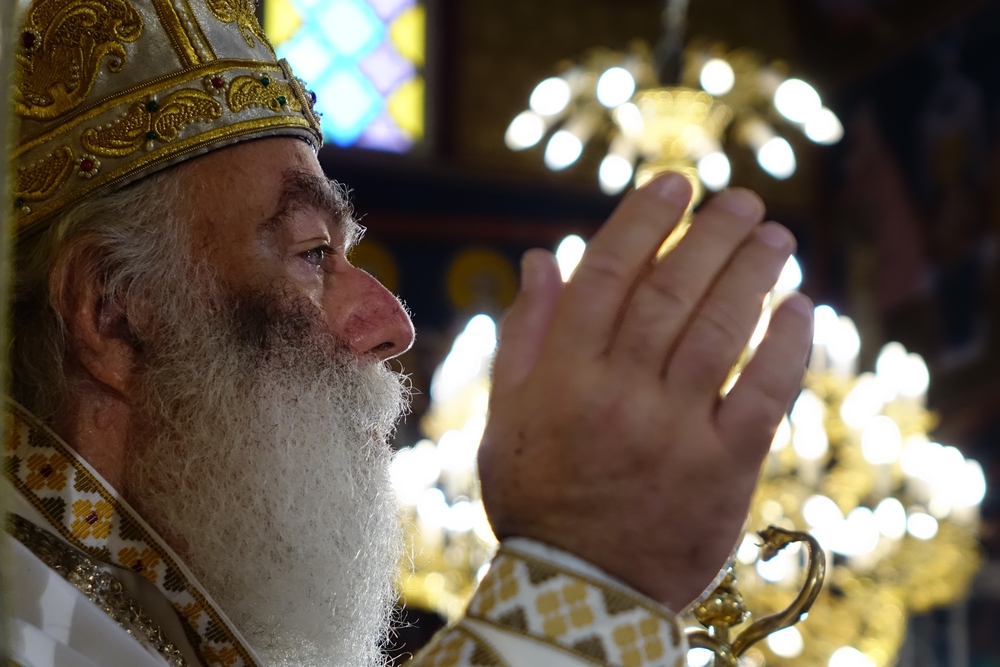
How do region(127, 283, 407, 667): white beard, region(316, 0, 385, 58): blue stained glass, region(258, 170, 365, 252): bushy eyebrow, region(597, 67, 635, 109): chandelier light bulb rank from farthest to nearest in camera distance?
region(316, 0, 385, 58): blue stained glass, region(597, 67, 635, 109): chandelier light bulb, region(258, 170, 365, 252): bushy eyebrow, region(127, 283, 407, 667): white beard

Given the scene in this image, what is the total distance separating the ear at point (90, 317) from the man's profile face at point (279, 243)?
13cm

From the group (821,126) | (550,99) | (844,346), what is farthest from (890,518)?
(550,99)

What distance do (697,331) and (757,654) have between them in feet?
9.42

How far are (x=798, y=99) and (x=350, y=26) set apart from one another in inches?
199

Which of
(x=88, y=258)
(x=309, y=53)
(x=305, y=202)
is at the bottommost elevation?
(x=88, y=258)

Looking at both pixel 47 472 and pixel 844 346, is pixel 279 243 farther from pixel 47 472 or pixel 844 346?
pixel 844 346

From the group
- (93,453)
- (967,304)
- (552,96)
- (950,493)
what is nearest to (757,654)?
(950,493)

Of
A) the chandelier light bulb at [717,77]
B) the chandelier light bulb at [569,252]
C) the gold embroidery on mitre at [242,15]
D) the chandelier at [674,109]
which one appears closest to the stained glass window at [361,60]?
the chandelier at [674,109]

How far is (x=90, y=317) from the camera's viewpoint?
1.40m

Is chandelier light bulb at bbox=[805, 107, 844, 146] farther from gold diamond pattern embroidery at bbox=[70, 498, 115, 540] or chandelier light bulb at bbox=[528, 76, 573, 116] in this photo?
gold diamond pattern embroidery at bbox=[70, 498, 115, 540]

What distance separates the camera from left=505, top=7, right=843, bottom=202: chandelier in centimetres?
411

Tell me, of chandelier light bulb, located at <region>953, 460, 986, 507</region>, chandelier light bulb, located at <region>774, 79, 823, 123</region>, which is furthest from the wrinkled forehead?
chandelier light bulb, located at <region>774, 79, 823, 123</region>

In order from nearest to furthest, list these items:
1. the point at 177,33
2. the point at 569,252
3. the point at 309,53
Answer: the point at 177,33, the point at 569,252, the point at 309,53

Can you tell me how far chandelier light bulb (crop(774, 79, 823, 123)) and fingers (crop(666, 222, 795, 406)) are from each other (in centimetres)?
380
